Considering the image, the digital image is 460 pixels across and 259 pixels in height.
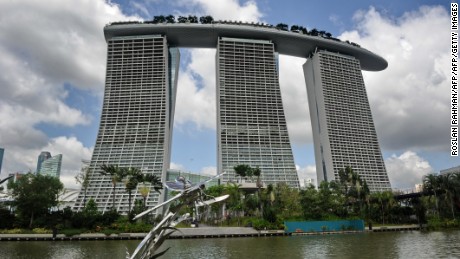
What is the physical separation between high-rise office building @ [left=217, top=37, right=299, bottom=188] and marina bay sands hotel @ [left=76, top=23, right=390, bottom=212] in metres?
0.29

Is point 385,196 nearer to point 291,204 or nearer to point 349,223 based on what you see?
point 349,223

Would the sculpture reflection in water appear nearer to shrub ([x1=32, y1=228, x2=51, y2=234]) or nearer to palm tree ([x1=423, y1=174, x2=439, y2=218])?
shrub ([x1=32, y1=228, x2=51, y2=234])

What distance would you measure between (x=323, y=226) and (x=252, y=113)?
2060 inches

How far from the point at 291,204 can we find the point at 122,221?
31.5 m

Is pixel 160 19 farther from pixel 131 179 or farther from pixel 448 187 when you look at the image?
pixel 448 187

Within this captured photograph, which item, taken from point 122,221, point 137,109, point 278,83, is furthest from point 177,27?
point 122,221

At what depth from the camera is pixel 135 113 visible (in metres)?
105

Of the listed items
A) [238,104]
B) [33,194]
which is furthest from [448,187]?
[33,194]

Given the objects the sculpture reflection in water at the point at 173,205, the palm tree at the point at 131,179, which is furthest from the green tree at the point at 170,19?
the sculpture reflection in water at the point at 173,205

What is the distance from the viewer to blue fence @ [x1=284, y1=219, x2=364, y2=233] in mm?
59188

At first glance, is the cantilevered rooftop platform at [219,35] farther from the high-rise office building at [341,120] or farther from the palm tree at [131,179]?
the palm tree at [131,179]

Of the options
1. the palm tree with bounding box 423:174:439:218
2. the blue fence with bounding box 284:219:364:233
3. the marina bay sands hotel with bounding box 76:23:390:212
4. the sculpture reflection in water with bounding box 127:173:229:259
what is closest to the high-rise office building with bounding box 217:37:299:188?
the marina bay sands hotel with bounding box 76:23:390:212

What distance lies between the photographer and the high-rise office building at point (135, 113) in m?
95.9

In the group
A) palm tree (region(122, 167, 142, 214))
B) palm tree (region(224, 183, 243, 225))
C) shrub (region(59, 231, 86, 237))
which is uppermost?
palm tree (region(122, 167, 142, 214))
